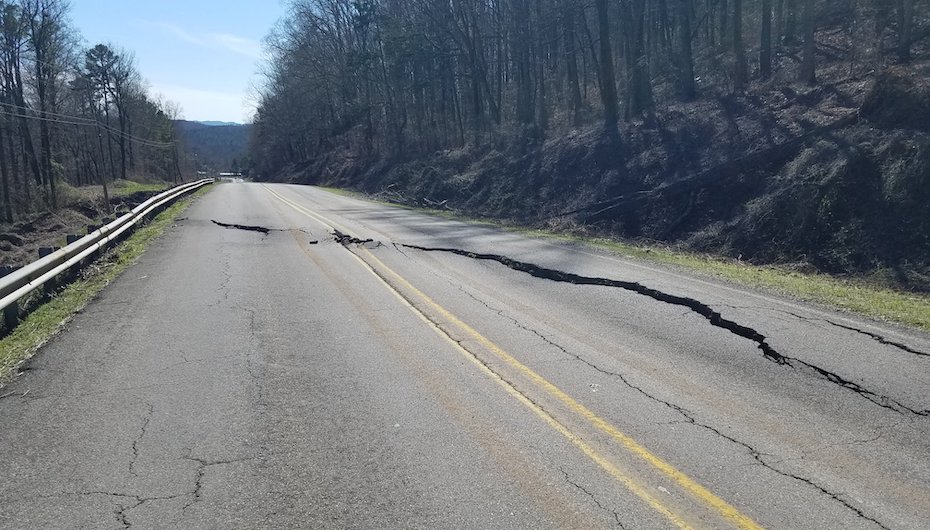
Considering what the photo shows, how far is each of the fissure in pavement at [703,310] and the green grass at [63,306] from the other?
588cm

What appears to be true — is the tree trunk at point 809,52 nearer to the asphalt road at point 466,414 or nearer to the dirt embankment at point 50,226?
the asphalt road at point 466,414

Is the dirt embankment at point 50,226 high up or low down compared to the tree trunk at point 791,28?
down

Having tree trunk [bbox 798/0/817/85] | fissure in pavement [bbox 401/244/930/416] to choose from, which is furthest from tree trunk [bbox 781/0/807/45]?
fissure in pavement [bbox 401/244/930/416]

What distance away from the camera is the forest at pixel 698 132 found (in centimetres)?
1512

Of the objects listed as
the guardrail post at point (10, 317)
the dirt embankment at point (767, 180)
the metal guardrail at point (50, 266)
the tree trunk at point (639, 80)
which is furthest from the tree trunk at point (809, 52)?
the guardrail post at point (10, 317)

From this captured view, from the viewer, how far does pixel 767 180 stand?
17.5 m

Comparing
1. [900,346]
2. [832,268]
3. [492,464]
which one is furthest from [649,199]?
[492,464]

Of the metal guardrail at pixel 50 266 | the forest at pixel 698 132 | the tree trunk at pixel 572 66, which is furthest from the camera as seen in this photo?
the tree trunk at pixel 572 66

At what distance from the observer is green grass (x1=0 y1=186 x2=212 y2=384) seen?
6887 mm

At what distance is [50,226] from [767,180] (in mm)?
36145

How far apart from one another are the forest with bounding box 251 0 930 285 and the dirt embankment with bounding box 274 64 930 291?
0.05 m

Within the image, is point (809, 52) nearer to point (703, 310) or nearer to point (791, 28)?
point (791, 28)

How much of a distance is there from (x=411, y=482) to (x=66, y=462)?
93.1 inches

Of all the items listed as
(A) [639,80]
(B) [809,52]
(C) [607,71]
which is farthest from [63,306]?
(A) [639,80]
